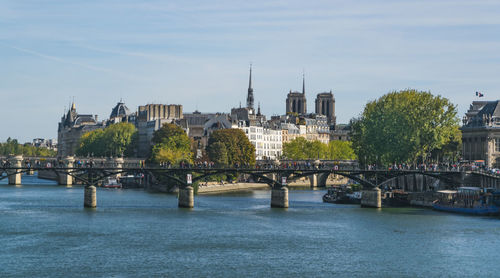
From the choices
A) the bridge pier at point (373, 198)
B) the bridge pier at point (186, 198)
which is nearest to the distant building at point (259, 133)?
the bridge pier at point (373, 198)

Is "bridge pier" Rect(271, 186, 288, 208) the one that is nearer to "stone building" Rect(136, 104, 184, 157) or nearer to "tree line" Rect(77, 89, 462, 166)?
"tree line" Rect(77, 89, 462, 166)

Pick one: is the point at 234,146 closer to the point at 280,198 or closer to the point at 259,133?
the point at 259,133

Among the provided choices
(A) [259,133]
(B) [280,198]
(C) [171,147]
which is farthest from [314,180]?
(B) [280,198]

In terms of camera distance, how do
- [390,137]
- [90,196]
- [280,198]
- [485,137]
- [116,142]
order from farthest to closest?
1. [116,142]
2. [485,137]
3. [390,137]
4. [280,198]
5. [90,196]

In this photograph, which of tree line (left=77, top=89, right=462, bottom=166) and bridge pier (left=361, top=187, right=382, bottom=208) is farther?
tree line (left=77, top=89, right=462, bottom=166)

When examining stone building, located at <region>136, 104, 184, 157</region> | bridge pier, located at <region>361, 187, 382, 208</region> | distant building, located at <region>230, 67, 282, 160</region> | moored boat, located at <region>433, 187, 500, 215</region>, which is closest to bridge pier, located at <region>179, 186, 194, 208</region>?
bridge pier, located at <region>361, 187, 382, 208</region>

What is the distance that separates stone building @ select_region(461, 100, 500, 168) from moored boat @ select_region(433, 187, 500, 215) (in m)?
31.6

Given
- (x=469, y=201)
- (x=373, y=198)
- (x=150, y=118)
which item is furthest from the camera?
(x=150, y=118)

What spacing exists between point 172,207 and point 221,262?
33.9 m

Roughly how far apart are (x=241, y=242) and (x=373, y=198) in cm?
3100

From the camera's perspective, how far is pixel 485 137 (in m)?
119

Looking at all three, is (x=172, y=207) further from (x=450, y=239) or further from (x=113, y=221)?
(x=450, y=239)

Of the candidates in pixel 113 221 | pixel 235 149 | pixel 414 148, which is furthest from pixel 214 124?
pixel 113 221

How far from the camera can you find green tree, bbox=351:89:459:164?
104 metres
